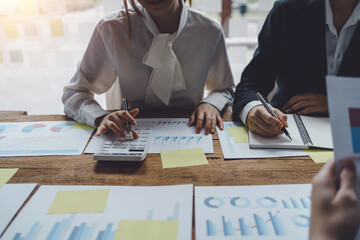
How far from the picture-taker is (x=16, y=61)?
258 centimetres

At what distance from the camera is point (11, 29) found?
7.84 ft

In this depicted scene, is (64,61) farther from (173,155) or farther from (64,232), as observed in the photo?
(64,232)

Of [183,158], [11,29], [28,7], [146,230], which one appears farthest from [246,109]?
[11,29]

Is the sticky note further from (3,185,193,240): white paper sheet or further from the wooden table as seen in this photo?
(3,185,193,240): white paper sheet

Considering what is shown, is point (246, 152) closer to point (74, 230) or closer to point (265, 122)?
point (265, 122)

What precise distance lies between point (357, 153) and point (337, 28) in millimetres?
866

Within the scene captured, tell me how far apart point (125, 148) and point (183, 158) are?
6.5 inches

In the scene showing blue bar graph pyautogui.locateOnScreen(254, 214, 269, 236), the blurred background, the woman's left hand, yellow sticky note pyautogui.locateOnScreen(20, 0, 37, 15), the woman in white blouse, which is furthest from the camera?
→ yellow sticky note pyautogui.locateOnScreen(20, 0, 37, 15)

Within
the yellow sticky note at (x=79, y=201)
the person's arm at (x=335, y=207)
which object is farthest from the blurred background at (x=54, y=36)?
the person's arm at (x=335, y=207)

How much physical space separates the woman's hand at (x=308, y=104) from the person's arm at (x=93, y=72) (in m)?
0.72

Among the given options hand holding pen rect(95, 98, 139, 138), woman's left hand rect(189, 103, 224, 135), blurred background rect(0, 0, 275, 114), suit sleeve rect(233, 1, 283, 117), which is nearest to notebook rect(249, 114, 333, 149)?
woman's left hand rect(189, 103, 224, 135)

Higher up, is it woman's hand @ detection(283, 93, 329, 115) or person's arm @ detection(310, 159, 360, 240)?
person's arm @ detection(310, 159, 360, 240)

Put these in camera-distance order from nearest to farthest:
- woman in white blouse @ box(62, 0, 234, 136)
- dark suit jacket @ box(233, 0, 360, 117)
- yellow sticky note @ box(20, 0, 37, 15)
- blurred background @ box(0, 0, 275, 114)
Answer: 1. dark suit jacket @ box(233, 0, 360, 117)
2. woman in white blouse @ box(62, 0, 234, 136)
3. blurred background @ box(0, 0, 275, 114)
4. yellow sticky note @ box(20, 0, 37, 15)

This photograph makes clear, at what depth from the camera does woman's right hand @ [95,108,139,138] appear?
884mm
